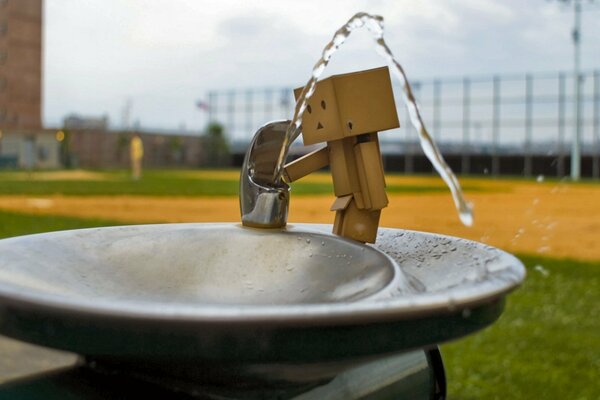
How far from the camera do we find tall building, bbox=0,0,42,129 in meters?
24.9

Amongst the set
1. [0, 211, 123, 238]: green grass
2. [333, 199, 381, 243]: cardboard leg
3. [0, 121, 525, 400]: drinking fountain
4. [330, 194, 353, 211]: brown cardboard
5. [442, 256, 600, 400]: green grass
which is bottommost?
[442, 256, 600, 400]: green grass

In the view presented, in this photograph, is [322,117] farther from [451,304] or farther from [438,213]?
[438,213]

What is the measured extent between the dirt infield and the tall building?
16.2 metres

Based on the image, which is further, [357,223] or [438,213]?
[438,213]

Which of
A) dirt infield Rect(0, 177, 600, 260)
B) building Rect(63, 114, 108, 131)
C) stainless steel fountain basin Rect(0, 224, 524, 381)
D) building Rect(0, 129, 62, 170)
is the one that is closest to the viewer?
stainless steel fountain basin Rect(0, 224, 524, 381)

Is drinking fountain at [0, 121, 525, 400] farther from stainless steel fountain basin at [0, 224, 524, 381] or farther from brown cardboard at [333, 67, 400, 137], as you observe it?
brown cardboard at [333, 67, 400, 137]

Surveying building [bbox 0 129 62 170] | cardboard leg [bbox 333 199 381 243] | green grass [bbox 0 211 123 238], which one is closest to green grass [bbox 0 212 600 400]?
cardboard leg [bbox 333 199 381 243]

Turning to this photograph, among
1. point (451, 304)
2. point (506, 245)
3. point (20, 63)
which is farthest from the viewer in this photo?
point (20, 63)

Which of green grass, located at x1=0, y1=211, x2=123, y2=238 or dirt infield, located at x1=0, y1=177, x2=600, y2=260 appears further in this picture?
dirt infield, located at x1=0, y1=177, x2=600, y2=260

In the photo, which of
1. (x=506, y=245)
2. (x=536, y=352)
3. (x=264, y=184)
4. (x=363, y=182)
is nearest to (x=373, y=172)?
(x=363, y=182)

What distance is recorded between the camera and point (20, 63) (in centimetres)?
2602

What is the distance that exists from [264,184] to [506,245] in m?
4.90

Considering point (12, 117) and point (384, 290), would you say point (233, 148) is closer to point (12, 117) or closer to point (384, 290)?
point (12, 117)

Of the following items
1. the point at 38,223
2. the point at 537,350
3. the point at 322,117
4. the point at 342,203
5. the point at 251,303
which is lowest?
the point at 537,350
